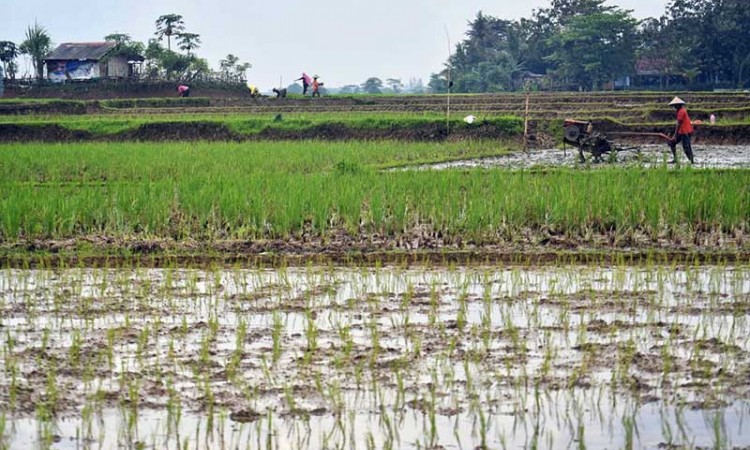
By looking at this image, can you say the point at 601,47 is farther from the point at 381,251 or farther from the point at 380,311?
the point at 380,311

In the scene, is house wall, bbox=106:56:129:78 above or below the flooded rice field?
above

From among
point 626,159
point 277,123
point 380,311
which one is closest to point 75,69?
point 277,123

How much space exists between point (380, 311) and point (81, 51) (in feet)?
93.7

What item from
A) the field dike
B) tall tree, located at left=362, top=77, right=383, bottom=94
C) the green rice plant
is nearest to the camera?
the green rice plant

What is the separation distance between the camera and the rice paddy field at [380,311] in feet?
10.8

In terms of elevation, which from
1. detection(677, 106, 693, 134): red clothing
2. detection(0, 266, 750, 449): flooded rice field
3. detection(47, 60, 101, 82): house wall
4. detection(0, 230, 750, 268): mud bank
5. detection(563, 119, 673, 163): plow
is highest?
detection(47, 60, 101, 82): house wall

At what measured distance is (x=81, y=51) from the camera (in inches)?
1231

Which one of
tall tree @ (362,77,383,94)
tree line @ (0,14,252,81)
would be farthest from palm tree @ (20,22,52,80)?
tall tree @ (362,77,383,94)

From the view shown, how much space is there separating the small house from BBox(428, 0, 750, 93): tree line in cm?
1005

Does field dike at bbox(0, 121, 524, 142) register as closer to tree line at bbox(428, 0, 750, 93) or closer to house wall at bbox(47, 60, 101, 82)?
tree line at bbox(428, 0, 750, 93)

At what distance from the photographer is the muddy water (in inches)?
428

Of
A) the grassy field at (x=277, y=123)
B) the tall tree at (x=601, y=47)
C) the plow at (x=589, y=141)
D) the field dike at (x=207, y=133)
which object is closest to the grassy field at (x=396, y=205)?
the plow at (x=589, y=141)

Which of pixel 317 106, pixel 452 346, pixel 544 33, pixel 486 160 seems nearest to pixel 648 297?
pixel 452 346

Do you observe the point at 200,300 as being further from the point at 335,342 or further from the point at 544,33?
the point at 544,33
